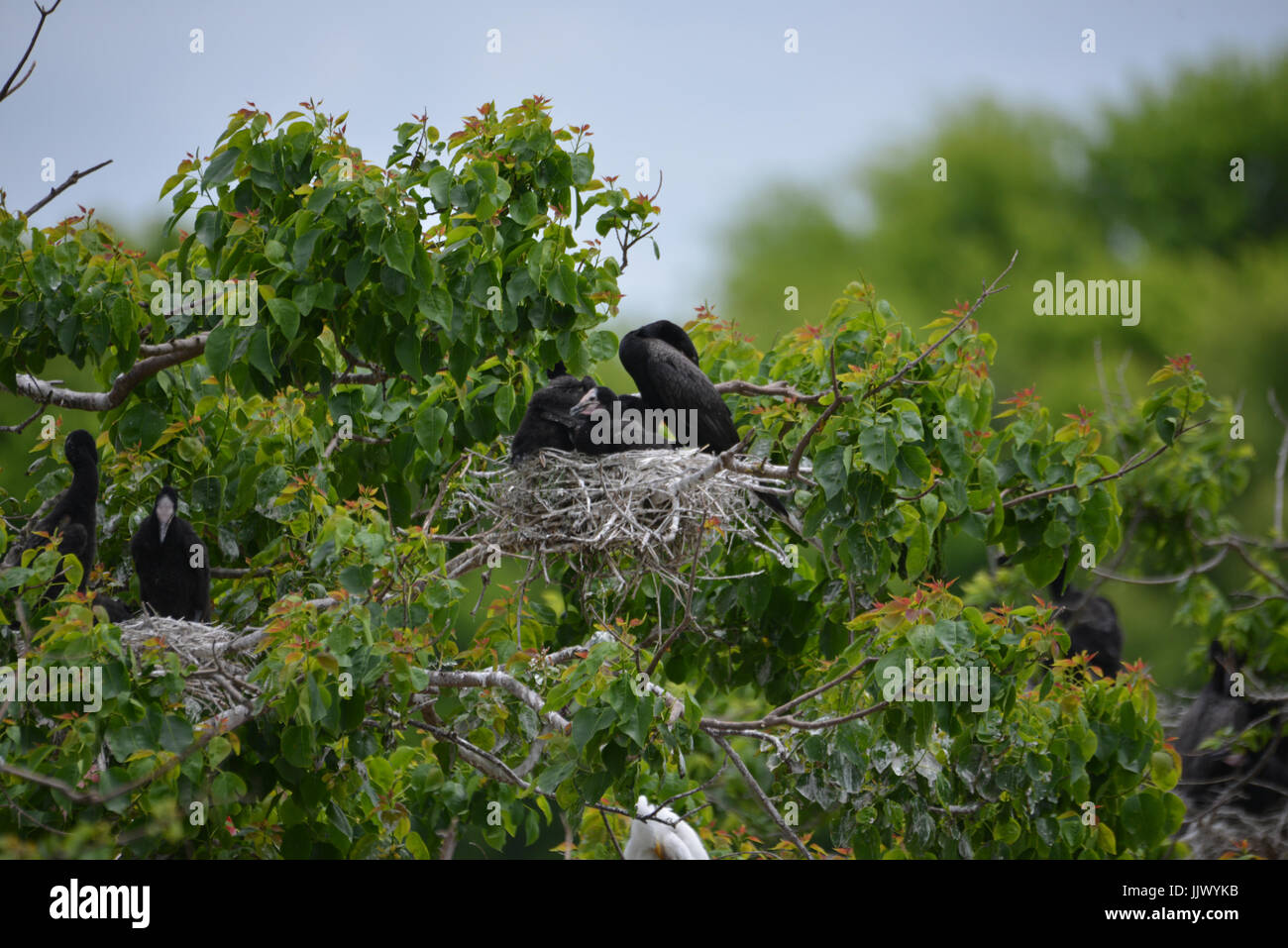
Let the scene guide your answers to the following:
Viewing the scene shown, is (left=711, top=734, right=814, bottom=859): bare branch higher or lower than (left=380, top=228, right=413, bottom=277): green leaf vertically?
lower

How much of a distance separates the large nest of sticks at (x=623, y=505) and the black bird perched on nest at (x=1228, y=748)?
4267mm

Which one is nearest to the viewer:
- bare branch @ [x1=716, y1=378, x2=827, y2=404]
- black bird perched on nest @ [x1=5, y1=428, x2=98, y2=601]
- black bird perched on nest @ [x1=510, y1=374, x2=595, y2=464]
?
bare branch @ [x1=716, y1=378, x2=827, y2=404]

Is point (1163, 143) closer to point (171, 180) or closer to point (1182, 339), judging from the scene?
point (1182, 339)

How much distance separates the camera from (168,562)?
18.3ft

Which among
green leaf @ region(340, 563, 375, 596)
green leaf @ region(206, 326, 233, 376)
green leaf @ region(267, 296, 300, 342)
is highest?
green leaf @ region(267, 296, 300, 342)

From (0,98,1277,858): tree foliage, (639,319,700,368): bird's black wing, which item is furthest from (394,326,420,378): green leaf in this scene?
(639,319,700,368): bird's black wing

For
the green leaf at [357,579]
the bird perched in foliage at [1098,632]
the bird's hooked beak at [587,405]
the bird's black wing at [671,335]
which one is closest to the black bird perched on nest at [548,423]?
the bird's hooked beak at [587,405]

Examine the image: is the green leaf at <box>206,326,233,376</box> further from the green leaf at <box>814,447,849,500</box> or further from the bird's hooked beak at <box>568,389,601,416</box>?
the green leaf at <box>814,447,849,500</box>

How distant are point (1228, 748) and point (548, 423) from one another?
4977 mm

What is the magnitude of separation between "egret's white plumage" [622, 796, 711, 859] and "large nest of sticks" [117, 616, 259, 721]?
2154 mm

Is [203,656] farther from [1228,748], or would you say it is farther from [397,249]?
[1228,748]

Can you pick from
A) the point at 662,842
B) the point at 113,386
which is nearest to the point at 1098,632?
the point at 662,842

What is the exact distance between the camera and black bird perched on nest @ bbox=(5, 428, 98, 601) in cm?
545
